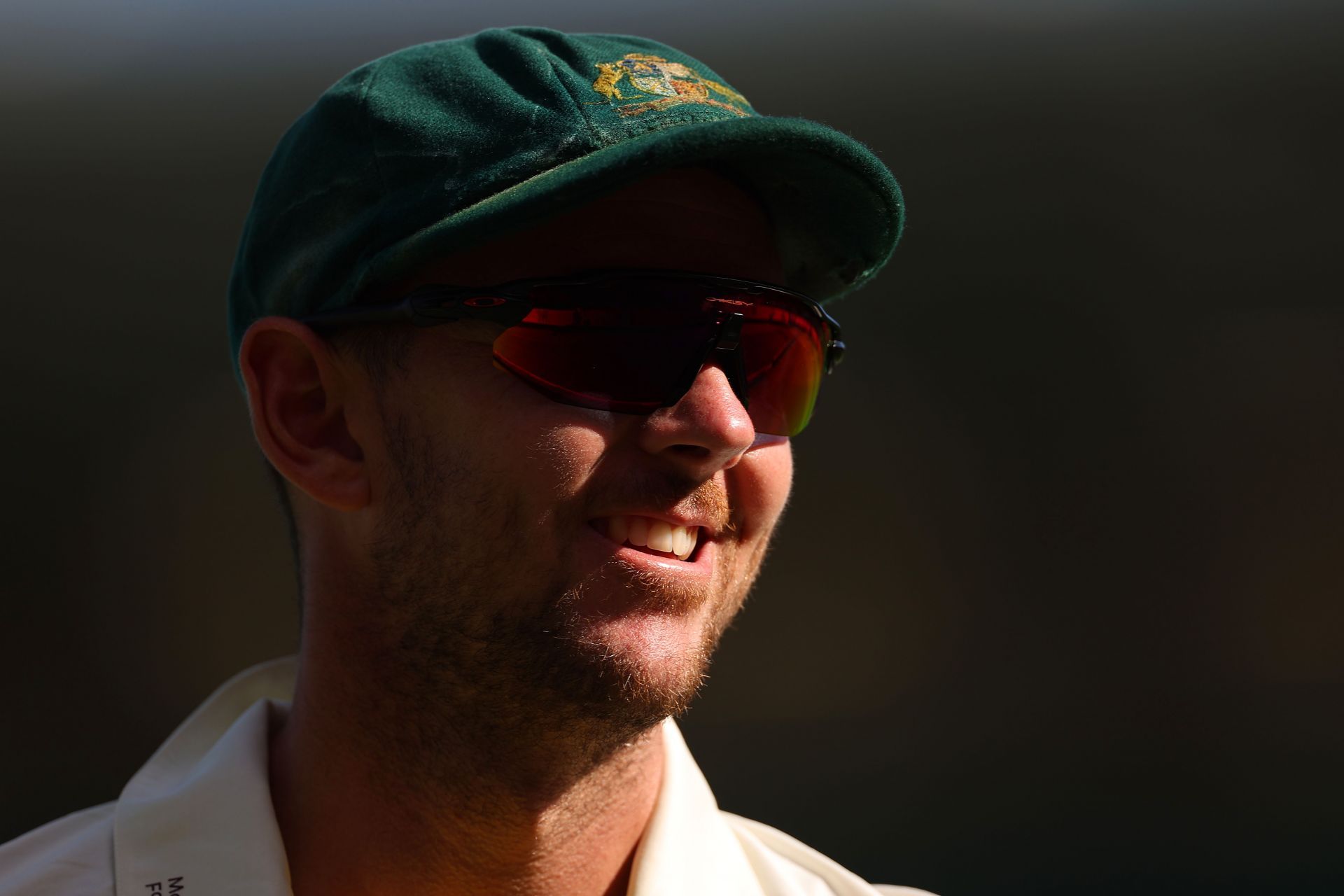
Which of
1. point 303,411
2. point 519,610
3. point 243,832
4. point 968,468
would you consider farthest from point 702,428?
point 968,468

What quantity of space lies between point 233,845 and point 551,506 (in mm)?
668

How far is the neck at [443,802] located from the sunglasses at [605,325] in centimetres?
46

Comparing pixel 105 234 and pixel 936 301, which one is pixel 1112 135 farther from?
pixel 105 234

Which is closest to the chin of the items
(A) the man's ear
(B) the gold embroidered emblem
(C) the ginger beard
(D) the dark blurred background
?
(C) the ginger beard

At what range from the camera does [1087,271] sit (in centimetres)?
415

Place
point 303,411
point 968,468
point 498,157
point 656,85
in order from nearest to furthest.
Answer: point 498,157
point 656,85
point 303,411
point 968,468

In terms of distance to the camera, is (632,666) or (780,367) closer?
(632,666)

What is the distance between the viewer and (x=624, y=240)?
4.75 ft

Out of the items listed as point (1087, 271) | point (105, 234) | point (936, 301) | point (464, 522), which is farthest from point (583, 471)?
point (105, 234)

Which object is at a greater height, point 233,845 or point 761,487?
point 761,487

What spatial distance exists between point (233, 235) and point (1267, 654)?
413 cm

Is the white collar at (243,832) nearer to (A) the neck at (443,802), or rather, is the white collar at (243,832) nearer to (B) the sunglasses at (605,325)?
(A) the neck at (443,802)

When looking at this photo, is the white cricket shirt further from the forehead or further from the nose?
the forehead

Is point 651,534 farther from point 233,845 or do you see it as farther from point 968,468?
point 968,468
